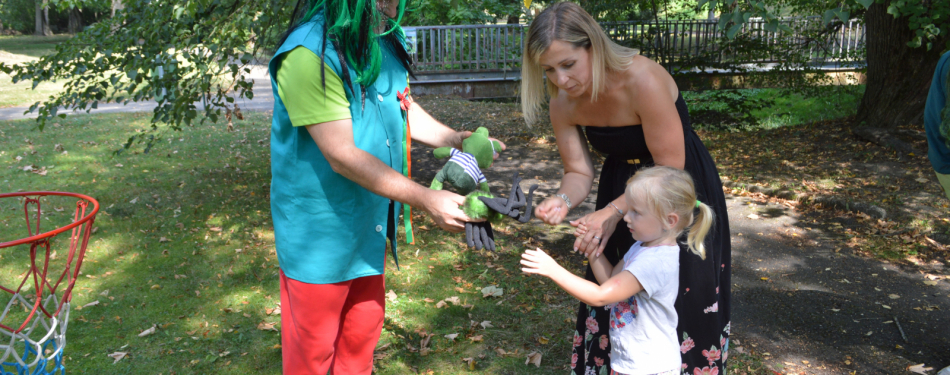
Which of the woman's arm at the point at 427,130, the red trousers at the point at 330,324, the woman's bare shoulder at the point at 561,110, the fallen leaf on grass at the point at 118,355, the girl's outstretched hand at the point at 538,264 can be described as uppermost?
the woman's bare shoulder at the point at 561,110

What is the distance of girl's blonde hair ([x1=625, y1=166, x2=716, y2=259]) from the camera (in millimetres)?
2039

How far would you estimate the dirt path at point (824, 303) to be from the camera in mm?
3510

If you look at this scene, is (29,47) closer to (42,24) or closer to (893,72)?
(42,24)

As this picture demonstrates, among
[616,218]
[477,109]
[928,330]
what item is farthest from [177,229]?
[477,109]

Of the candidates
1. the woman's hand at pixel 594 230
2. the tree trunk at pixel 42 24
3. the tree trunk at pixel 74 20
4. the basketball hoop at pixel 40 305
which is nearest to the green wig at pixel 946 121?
the woman's hand at pixel 594 230

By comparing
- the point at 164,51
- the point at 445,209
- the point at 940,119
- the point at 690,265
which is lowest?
the point at 690,265

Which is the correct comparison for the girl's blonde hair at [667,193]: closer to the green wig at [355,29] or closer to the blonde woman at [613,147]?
the blonde woman at [613,147]

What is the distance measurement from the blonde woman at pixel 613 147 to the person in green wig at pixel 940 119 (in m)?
1.25

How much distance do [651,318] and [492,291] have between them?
2.40m

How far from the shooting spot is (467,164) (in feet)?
7.18

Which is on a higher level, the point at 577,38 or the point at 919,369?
the point at 577,38

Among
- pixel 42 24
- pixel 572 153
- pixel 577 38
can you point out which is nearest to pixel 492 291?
pixel 572 153

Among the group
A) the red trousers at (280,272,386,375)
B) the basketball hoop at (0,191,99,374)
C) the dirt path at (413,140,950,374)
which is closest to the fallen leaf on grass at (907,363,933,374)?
the dirt path at (413,140,950,374)

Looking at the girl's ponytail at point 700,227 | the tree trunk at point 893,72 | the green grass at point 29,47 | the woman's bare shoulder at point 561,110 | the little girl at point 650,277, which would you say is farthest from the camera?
the green grass at point 29,47
